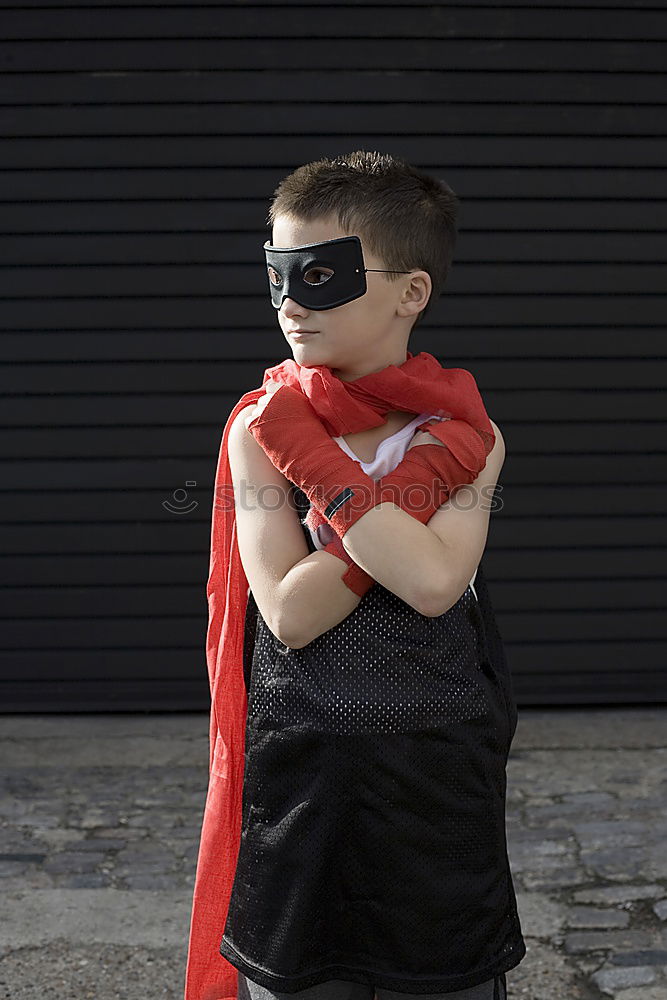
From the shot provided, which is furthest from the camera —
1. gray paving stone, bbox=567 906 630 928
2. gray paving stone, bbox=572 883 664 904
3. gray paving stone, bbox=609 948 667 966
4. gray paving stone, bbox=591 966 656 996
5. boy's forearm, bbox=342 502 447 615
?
gray paving stone, bbox=572 883 664 904

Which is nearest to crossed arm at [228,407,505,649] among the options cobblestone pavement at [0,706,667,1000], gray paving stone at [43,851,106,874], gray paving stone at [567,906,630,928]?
cobblestone pavement at [0,706,667,1000]

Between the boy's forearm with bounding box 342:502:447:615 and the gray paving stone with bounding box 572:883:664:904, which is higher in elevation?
the boy's forearm with bounding box 342:502:447:615

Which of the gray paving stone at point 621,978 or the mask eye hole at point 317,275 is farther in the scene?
the gray paving stone at point 621,978

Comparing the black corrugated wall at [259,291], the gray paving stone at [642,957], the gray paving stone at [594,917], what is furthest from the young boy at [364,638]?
the black corrugated wall at [259,291]

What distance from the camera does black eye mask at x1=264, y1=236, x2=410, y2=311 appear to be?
1.72 metres

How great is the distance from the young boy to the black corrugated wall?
124 inches

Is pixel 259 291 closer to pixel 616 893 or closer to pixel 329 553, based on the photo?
pixel 616 893

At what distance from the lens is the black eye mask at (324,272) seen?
1.72m

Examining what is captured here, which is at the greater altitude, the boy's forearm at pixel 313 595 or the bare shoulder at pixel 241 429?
the bare shoulder at pixel 241 429

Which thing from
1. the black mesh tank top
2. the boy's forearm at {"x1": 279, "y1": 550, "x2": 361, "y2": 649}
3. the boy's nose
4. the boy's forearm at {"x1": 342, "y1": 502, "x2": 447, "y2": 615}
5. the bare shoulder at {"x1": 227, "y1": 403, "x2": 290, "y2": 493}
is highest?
the boy's nose

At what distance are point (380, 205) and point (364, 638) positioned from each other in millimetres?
666

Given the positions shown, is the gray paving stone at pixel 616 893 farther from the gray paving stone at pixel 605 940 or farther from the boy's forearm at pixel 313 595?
the boy's forearm at pixel 313 595

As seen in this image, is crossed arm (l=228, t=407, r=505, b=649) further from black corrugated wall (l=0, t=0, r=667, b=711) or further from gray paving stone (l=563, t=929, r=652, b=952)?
black corrugated wall (l=0, t=0, r=667, b=711)

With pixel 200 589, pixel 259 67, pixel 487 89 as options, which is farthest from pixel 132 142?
pixel 200 589
